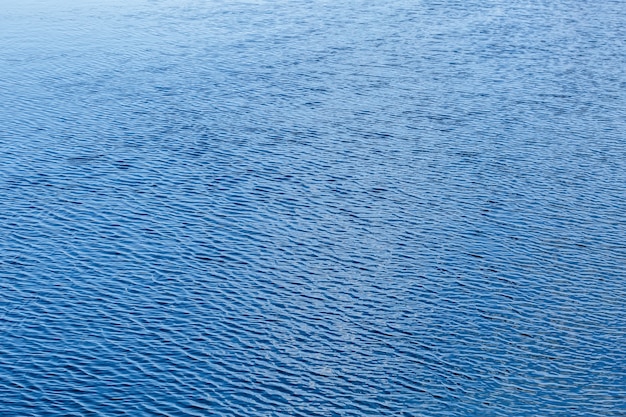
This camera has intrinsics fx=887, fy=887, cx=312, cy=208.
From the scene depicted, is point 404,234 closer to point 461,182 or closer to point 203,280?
point 461,182

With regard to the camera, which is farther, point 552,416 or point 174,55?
point 174,55

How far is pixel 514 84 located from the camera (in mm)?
29547

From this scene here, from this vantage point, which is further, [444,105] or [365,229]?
[444,105]

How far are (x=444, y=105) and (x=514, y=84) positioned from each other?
3352mm

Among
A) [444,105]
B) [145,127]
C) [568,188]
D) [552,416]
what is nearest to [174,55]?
[145,127]

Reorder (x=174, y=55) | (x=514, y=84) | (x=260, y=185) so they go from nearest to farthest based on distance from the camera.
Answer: (x=260, y=185), (x=514, y=84), (x=174, y=55)

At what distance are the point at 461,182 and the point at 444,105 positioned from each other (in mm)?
5562

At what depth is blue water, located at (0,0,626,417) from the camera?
51.0ft

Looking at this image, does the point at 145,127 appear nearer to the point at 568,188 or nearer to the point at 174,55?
the point at 174,55

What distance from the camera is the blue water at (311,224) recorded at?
1554 centimetres

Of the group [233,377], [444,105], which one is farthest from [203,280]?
[444,105]

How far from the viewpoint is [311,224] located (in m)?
20.7

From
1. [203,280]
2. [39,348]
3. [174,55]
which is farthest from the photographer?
[174,55]

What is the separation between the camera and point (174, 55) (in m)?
32.0
